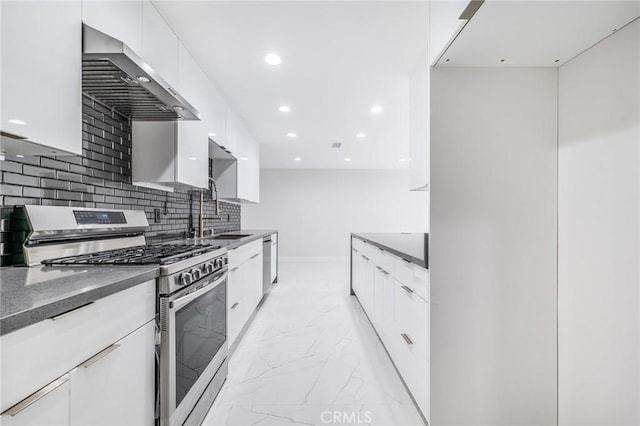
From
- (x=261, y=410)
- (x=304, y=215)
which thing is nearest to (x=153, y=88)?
(x=261, y=410)

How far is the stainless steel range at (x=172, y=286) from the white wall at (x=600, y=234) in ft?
5.81

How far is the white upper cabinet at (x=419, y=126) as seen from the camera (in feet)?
7.32

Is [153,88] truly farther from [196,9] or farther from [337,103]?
[337,103]

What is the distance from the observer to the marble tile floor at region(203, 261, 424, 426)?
1615mm

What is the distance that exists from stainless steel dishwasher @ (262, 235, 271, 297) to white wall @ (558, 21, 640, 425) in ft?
9.49

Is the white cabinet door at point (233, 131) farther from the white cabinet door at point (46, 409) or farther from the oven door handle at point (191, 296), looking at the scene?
Result: the white cabinet door at point (46, 409)

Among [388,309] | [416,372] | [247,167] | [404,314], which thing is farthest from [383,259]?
[247,167]

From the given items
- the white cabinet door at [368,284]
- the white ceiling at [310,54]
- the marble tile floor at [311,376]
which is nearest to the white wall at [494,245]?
the marble tile floor at [311,376]

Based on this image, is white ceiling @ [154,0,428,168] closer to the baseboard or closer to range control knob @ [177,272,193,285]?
range control knob @ [177,272,193,285]

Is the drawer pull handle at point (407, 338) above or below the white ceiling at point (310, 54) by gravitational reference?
below

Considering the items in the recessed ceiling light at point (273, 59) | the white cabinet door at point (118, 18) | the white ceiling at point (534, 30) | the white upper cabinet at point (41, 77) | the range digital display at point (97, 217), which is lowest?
the range digital display at point (97, 217)

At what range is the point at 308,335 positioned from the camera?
8.71 feet

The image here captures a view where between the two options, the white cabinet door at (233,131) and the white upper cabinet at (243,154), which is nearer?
the white cabinet door at (233,131)

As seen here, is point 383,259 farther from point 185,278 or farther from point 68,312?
point 68,312
